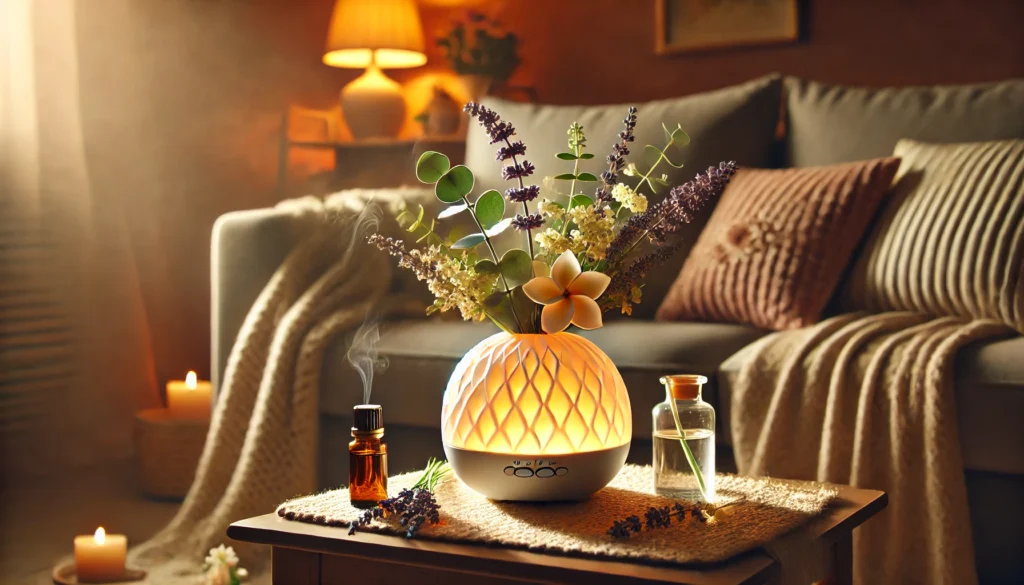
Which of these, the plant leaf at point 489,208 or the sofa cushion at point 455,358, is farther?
the sofa cushion at point 455,358

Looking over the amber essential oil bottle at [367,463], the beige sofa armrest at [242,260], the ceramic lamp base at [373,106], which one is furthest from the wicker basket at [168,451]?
the amber essential oil bottle at [367,463]

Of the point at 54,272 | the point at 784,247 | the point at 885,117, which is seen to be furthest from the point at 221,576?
the point at 885,117

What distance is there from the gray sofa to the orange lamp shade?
79 centimetres

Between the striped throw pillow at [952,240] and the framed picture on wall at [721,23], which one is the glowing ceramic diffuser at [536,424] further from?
the framed picture on wall at [721,23]

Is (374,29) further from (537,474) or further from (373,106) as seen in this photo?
(537,474)

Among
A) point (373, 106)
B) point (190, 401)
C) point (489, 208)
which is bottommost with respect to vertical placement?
point (190, 401)

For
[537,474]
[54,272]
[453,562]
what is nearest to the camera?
[453,562]

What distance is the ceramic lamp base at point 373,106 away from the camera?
3256mm

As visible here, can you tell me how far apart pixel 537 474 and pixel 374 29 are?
2.47m

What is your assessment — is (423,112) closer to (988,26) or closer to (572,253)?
(988,26)

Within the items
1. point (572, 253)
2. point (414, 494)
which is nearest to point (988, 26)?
point (572, 253)

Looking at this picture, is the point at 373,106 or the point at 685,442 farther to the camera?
the point at 373,106

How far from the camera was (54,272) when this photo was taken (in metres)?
2.49

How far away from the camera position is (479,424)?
973 mm
